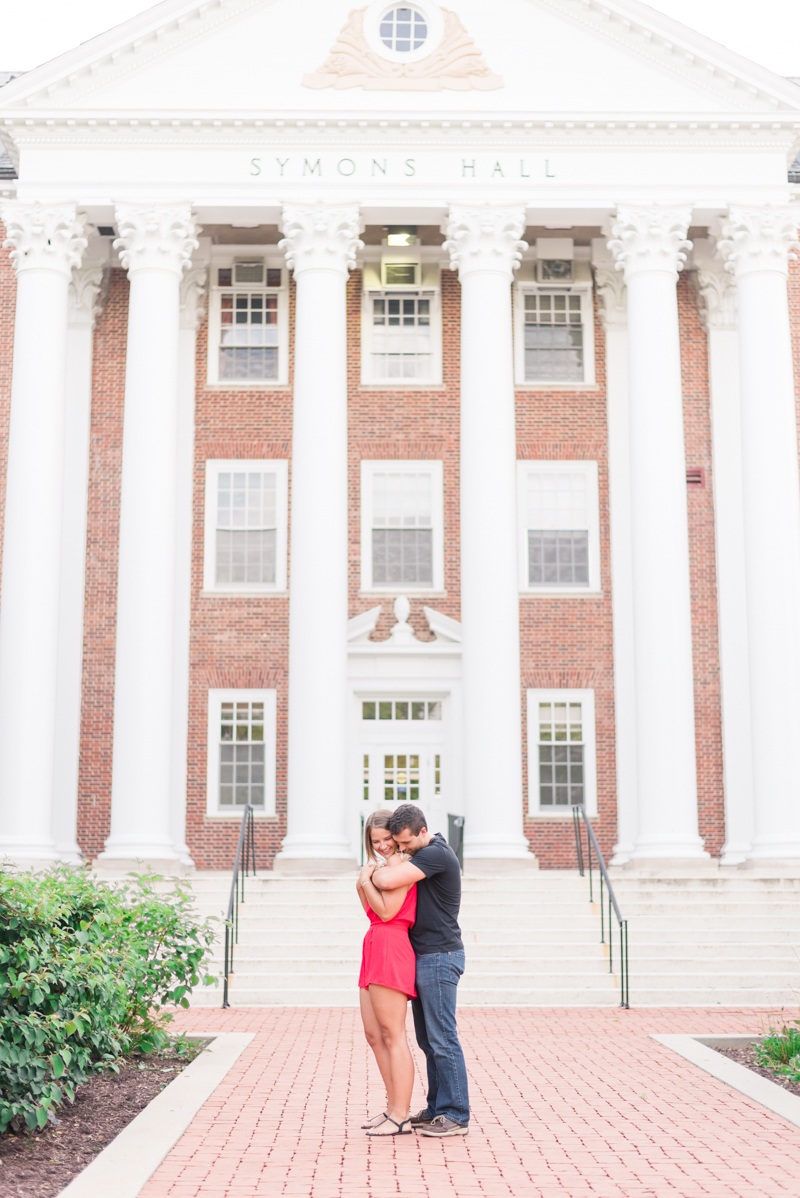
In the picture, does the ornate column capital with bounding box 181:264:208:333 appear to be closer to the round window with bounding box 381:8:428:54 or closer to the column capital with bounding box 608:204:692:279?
the round window with bounding box 381:8:428:54

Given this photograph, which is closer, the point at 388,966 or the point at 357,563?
the point at 388,966

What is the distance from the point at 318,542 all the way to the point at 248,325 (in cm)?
623

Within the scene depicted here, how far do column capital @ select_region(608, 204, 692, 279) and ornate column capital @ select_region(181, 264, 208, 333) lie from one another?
796 cm

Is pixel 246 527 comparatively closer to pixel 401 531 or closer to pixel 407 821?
pixel 401 531

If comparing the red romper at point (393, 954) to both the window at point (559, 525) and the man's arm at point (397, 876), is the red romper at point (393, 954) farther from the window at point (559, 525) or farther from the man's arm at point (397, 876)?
the window at point (559, 525)

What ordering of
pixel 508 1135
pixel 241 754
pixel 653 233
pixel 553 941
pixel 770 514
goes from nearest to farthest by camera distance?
pixel 508 1135 → pixel 553 941 → pixel 770 514 → pixel 653 233 → pixel 241 754

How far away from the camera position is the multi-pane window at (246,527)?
25547 millimetres

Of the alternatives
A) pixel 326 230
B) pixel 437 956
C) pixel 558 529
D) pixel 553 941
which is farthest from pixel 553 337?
pixel 437 956

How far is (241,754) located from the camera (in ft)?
81.6

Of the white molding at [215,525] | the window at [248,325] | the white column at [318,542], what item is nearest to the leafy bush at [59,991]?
the white column at [318,542]

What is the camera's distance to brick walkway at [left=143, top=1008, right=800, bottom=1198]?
6965 mm

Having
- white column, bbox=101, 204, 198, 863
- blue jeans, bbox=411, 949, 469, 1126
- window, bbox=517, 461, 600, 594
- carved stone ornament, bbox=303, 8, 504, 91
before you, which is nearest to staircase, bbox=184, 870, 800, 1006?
white column, bbox=101, 204, 198, 863

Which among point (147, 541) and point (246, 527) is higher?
point (246, 527)

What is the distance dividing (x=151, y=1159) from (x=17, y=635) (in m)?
15.6
